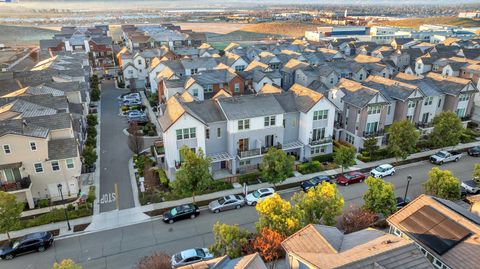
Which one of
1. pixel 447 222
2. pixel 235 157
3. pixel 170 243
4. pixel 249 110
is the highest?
pixel 249 110

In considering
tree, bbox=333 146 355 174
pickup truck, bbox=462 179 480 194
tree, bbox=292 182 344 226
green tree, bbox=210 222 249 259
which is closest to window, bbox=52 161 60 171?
green tree, bbox=210 222 249 259

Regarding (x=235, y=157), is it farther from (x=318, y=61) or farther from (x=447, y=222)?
(x=318, y=61)

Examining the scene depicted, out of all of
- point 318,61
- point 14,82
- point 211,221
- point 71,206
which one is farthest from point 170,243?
point 318,61

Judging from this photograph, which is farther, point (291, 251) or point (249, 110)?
point (249, 110)

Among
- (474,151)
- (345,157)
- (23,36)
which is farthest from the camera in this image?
(23,36)

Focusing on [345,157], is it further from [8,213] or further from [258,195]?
[8,213]

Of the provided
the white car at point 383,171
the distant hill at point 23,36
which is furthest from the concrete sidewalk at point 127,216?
the distant hill at point 23,36

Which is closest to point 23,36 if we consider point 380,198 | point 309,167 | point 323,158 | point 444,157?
point 323,158
